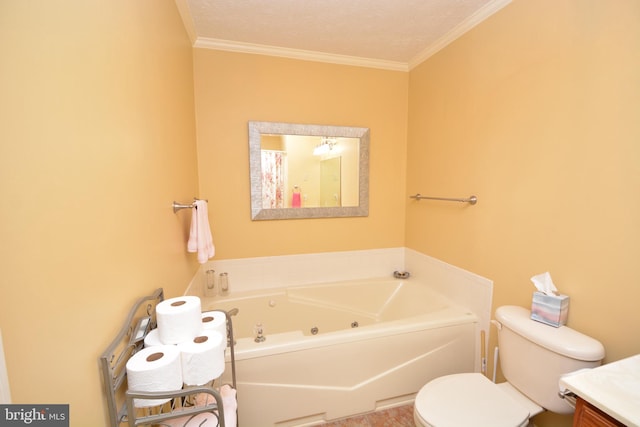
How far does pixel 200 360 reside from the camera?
852mm

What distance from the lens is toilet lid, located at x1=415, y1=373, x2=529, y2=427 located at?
1.17 metres

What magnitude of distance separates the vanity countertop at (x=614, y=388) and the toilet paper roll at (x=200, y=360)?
1.09 meters

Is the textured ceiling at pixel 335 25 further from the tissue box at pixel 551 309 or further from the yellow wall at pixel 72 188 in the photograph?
the tissue box at pixel 551 309

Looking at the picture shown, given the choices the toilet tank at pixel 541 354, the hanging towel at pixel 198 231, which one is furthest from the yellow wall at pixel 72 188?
the toilet tank at pixel 541 354

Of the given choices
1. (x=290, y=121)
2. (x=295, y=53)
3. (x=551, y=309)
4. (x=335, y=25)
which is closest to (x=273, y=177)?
(x=290, y=121)

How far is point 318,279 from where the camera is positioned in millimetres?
2539

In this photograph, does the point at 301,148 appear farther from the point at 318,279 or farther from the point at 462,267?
the point at 462,267

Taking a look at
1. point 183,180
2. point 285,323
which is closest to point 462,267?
point 285,323

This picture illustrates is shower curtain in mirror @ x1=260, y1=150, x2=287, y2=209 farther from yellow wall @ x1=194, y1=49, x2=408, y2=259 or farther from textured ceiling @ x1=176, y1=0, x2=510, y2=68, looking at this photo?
textured ceiling @ x1=176, y1=0, x2=510, y2=68

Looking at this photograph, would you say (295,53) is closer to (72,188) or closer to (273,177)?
(273,177)

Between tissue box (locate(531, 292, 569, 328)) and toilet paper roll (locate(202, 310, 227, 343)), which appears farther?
tissue box (locate(531, 292, 569, 328))

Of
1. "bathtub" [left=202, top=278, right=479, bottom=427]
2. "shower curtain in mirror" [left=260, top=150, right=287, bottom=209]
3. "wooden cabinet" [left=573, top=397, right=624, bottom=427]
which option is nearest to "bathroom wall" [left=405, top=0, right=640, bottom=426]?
"bathtub" [left=202, top=278, right=479, bottom=427]

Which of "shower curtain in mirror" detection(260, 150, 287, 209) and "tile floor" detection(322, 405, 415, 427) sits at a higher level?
"shower curtain in mirror" detection(260, 150, 287, 209)

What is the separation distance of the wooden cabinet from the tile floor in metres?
1.10
